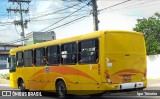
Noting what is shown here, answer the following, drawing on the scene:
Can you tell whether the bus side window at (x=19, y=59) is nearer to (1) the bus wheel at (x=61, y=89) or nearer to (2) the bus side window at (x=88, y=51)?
(1) the bus wheel at (x=61, y=89)

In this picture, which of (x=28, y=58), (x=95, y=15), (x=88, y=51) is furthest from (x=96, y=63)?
(x=95, y=15)

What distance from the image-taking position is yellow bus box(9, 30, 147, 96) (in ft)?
49.5

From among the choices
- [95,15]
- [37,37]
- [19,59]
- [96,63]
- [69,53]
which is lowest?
[96,63]

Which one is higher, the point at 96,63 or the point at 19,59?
the point at 19,59

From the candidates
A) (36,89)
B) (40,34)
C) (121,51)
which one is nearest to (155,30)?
(40,34)

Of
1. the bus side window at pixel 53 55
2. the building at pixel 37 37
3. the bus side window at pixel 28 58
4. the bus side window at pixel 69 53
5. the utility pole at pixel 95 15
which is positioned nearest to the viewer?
the bus side window at pixel 69 53

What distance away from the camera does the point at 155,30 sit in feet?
194

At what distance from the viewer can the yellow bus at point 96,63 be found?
15.1 m

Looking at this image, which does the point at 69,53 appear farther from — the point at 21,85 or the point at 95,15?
the point at 95,15

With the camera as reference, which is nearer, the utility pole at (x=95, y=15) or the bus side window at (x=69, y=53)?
the bus side window at (x=69, y=53)

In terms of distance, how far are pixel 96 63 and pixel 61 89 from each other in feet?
11.1

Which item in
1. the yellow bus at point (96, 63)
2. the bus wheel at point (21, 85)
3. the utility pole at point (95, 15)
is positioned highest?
the utility pole at point (95, 15)

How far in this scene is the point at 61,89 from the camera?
58.9 feet

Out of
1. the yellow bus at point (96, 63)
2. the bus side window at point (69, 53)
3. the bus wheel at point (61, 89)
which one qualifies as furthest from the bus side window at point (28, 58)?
the bus side window at point (69, 53)
